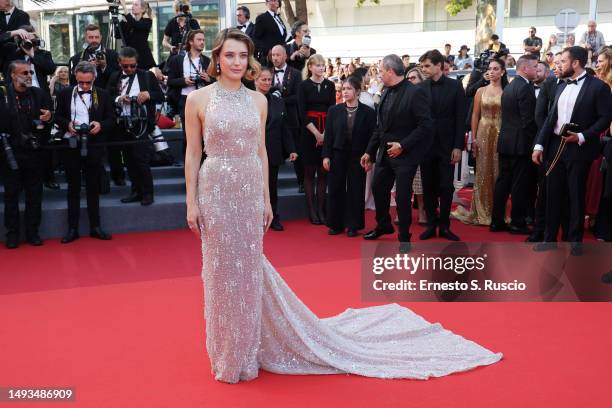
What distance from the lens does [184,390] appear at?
12.6 ft

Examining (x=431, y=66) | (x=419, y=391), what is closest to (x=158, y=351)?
(x=419, y=391)

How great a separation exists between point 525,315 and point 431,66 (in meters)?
3.12

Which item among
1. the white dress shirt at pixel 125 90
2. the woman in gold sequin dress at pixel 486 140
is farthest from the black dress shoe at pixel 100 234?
the woman in gold sequin dress at pixel 486 140

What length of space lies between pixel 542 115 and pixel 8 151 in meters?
5.13

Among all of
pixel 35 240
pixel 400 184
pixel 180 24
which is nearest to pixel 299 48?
pixel 180 24

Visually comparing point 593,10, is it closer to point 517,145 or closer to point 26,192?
point 517,145

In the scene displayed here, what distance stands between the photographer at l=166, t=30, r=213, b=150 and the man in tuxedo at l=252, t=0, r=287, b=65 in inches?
55.5

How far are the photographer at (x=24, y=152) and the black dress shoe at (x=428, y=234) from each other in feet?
12.8

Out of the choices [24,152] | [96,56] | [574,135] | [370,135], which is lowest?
[24,152]

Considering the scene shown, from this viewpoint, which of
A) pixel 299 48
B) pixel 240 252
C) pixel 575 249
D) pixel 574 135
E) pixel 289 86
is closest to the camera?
pixel 240 252

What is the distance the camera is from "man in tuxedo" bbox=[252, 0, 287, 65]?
10.1m

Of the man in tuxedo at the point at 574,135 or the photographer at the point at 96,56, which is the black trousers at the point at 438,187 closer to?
the man in tuxedo at the point at 574,135

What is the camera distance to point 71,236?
7680mm

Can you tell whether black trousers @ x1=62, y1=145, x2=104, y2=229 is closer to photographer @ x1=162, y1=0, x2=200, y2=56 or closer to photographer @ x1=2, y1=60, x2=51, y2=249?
photographer @ x1=2, y1=60, x2=51, y2=249
